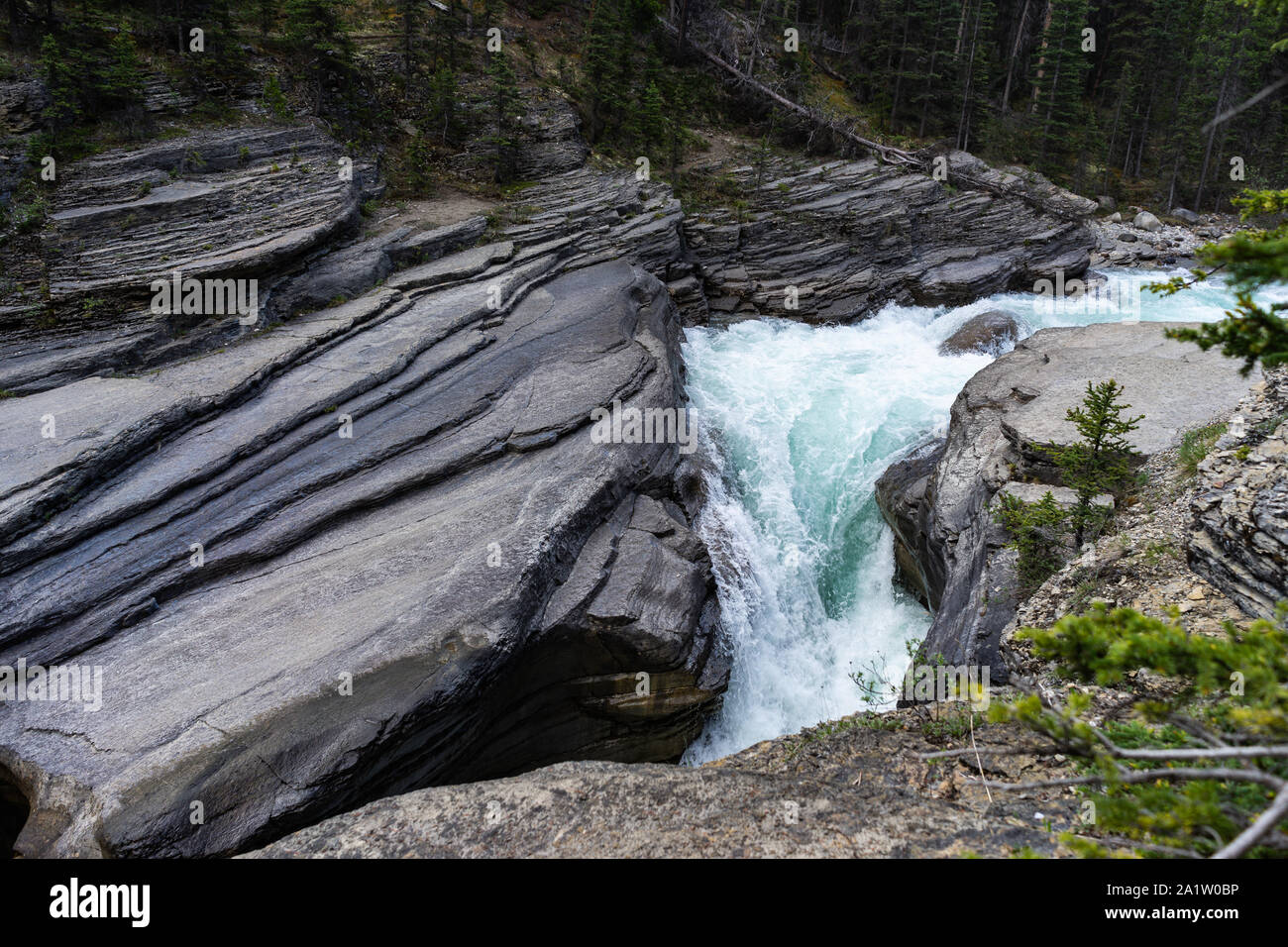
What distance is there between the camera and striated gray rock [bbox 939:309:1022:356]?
21406 mm

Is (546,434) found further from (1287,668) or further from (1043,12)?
(1043,12)

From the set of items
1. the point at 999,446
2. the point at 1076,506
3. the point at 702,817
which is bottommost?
the point at 702,817

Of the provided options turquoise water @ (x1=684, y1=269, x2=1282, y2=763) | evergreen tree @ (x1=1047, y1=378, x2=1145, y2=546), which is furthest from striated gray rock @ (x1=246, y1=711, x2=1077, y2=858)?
turquoise water @ (x1=684, y1=269, x2=1282, y2=763)

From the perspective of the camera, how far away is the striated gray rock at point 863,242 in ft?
81.0

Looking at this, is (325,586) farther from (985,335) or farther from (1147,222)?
(1147,222)

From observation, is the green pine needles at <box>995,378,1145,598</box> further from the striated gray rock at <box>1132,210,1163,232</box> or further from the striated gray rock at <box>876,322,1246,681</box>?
the striated gray rock at <box>1132,210,1163,232</box>

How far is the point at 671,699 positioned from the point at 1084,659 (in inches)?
295

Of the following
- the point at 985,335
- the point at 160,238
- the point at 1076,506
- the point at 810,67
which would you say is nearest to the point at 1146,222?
the point at 810,67

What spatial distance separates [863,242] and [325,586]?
24.2m

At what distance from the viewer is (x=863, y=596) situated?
14.6m

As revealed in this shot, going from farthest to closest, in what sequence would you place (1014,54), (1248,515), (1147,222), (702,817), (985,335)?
(1014,54), (1147,222), (985,335), (1248,515), (702,817)

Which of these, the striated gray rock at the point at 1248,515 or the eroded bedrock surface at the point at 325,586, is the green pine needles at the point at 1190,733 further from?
the eroded bedrock surface at the point at 325,586

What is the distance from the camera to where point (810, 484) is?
16516 millimetres
